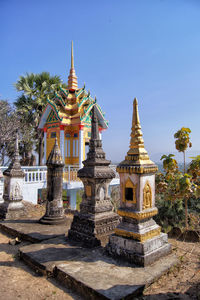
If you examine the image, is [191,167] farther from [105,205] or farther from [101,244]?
[101,244]

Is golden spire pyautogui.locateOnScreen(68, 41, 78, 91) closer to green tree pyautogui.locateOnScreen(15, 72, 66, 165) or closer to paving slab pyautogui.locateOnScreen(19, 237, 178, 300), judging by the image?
green tree pyautogui.locateOnScreen(15, 72, 66, 165)

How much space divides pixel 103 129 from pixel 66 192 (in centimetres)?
613

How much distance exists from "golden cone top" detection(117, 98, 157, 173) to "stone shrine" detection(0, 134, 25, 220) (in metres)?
4.76

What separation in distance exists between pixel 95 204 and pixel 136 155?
5.82 ft

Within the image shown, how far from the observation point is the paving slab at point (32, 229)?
5.26 m

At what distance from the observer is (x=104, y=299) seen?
272 cm

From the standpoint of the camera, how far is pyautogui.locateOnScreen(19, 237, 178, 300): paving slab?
2.90 metres

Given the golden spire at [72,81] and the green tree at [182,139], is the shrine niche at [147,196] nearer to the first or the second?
the green tree at [182,139]

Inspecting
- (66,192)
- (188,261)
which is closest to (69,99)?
(66,192)

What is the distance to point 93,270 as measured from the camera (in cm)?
341

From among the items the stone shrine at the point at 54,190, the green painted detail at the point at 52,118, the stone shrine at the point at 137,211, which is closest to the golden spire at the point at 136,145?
the stone shrine at the point at 137,211

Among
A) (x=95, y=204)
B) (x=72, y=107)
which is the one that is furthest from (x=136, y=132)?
(x=72, y=107)

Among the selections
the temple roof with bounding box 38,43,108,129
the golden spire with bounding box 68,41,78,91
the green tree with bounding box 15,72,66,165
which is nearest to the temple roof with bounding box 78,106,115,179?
the temple roof with bounding box 38,43,108,129

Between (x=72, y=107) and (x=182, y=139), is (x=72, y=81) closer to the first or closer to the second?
(x=72, y=107)
